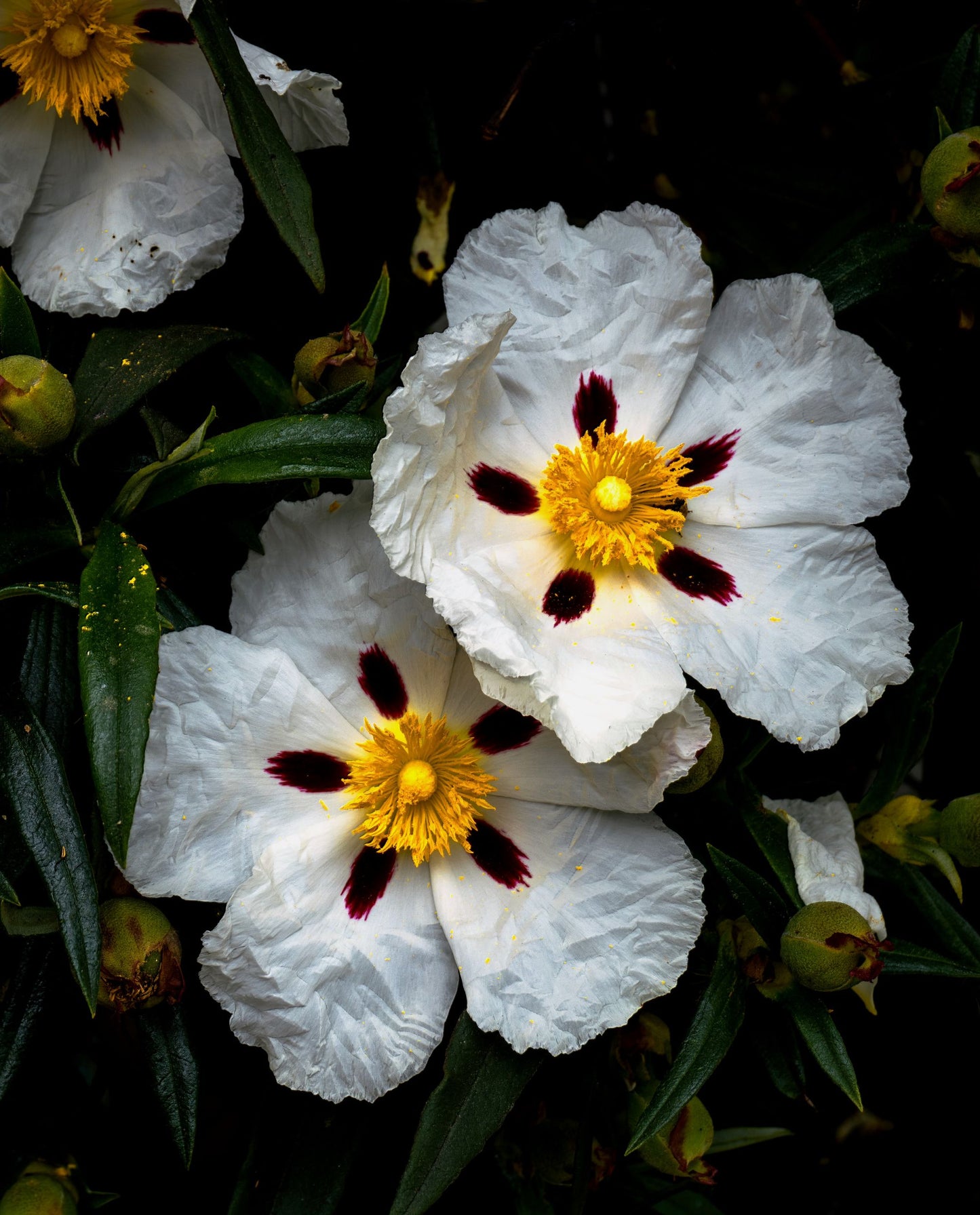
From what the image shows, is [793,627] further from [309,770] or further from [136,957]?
[136,957]

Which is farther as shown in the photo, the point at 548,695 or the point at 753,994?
the point at 753,994

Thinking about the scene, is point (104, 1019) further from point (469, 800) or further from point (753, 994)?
point (753, 994)

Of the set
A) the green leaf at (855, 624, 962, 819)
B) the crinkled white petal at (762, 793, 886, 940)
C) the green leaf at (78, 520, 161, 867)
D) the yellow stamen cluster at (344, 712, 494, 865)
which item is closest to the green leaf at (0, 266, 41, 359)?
the green leaf at (78, 520, 161, 867)


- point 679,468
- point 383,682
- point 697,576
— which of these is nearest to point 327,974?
point 383,682

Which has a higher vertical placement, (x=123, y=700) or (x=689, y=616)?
(x=123, y=700)

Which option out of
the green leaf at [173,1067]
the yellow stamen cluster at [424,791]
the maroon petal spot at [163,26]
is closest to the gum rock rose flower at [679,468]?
the yellow stamen cluster at [424,791]

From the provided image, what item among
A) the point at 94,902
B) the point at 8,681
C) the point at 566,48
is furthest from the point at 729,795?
the point at 566,48

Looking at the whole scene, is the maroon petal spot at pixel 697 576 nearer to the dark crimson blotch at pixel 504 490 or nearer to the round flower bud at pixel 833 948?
the dark crimson blotch at pixel 504 490
